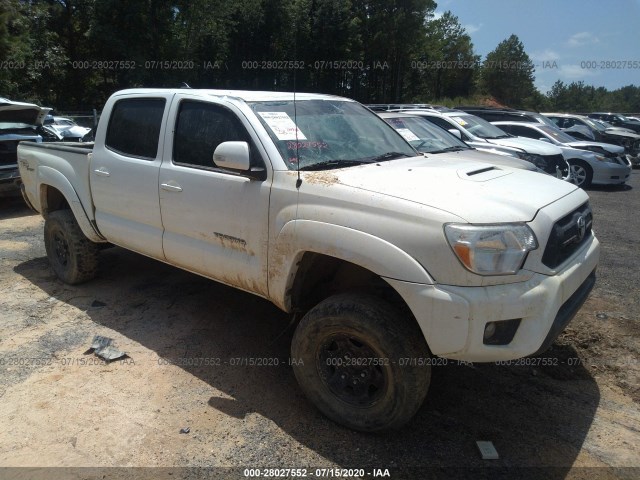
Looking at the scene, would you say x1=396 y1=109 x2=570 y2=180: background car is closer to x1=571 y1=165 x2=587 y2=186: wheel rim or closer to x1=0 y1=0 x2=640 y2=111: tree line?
x1=571 y1=165 x2=587 y2=186: wheel rim

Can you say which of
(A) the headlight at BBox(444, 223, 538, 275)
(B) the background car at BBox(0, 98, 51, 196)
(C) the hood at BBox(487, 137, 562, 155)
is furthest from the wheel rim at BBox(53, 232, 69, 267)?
(C) the hood at BBox(487, 137, 562, 155)

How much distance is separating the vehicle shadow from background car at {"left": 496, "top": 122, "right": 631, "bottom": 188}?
10.1m

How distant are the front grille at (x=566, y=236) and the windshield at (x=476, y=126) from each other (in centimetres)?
752

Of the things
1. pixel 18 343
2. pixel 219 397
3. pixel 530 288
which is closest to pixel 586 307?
pixel 530 288

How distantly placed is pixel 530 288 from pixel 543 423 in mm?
1088

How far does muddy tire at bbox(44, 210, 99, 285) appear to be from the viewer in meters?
5.00

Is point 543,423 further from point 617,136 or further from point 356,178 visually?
point 617,136

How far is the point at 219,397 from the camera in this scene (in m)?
3.33

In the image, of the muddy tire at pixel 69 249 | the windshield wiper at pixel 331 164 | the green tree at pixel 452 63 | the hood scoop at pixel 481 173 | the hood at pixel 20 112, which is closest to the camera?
the hood scoop at pixel 481 173

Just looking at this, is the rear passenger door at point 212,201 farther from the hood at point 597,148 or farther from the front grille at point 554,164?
the hood at point 597,148

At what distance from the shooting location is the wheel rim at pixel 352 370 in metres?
2.87

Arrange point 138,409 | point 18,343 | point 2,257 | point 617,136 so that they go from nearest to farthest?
point 138,409 < point 18,343 < point 2,257 < point 617,136

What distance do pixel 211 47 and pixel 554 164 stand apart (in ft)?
93.2

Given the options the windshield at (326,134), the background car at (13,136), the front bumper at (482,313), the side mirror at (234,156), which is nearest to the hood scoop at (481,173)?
the windshield at (326,134)
